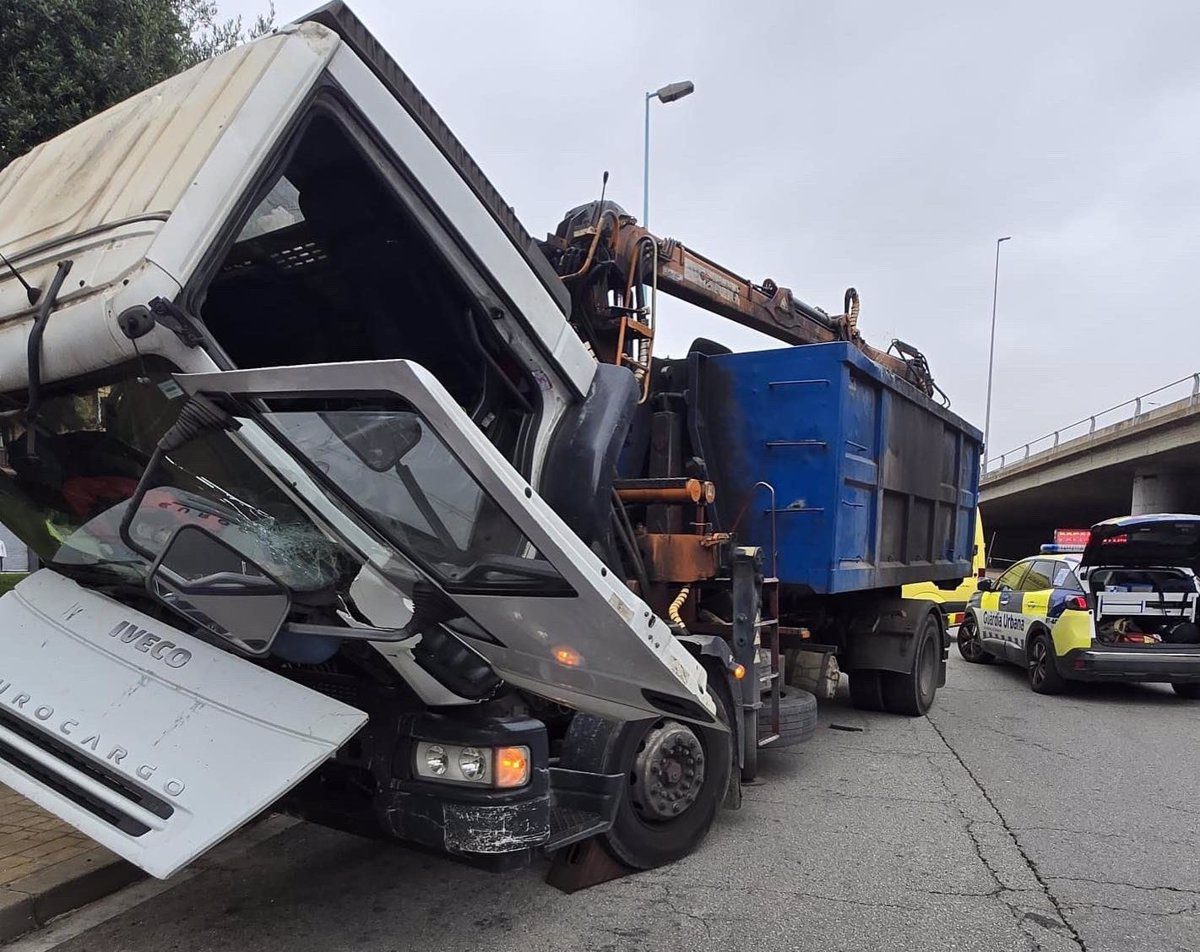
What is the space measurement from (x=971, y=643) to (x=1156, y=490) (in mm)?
23571

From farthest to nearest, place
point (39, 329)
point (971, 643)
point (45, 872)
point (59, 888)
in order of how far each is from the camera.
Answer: point (971, 643) < point (45, 872) < point (59, 888) < point (39, 329)

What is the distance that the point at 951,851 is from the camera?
4.68 metres

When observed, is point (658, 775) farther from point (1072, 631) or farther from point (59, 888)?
point (1072, 631)

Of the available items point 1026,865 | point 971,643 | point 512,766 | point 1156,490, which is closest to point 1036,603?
point 971,643

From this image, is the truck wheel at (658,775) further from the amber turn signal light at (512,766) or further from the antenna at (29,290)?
the antenna at (29,290)

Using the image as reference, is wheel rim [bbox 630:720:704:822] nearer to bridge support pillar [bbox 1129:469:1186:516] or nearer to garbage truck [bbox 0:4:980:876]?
garbage truck [bbox 0:4:980:876]

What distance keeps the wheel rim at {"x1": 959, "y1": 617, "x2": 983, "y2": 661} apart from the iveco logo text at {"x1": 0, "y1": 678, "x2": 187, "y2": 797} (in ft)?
37.7

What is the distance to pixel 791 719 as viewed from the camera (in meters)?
5.48

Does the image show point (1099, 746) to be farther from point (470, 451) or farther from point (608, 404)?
point (470, 451)

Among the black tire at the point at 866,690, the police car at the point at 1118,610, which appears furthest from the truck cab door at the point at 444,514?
the police car at the point at 1118,610

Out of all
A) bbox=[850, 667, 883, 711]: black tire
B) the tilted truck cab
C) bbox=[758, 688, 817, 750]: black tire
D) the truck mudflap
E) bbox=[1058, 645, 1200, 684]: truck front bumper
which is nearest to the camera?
the tilted truck cab

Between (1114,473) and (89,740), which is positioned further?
(1114,473)

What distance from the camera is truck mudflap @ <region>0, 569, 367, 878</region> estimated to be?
269 cm

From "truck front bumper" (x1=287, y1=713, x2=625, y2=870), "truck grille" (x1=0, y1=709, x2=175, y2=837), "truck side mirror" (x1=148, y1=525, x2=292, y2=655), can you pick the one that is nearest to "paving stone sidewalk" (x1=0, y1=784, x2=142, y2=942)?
"truck grille" (x1=0, y1=709, x2=175, y2=837)
